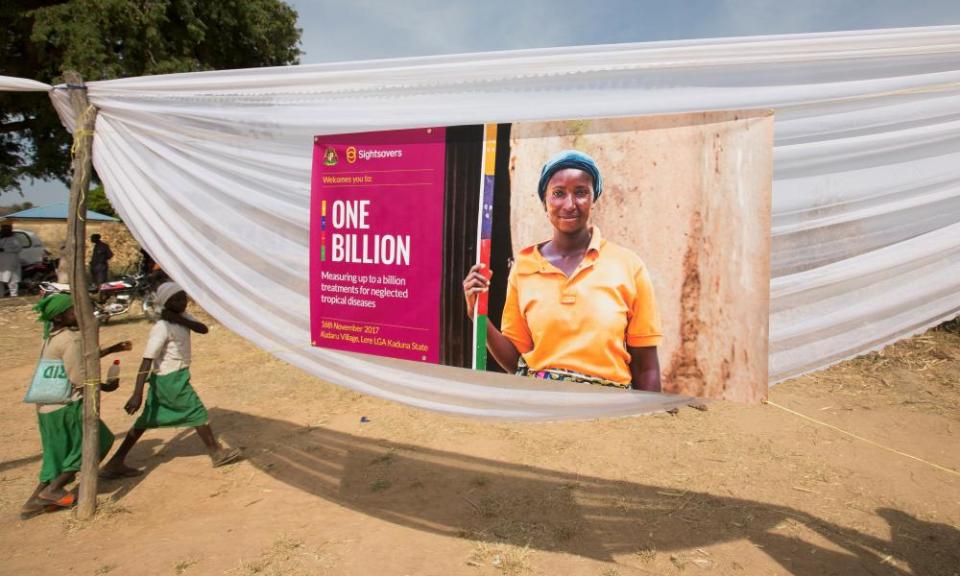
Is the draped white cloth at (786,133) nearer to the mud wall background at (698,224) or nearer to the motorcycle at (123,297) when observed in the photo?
the mud wall background at (698,224)

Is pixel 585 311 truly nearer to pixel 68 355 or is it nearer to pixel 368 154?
pixel 368 154

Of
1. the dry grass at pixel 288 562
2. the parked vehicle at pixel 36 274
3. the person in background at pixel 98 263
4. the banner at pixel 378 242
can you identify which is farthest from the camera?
the parked vehicle at pixel 36 274

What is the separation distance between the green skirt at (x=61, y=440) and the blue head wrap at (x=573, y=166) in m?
3.33

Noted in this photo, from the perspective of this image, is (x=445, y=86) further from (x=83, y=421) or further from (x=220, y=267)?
(x=83, y=421)

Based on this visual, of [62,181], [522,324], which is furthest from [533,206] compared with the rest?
[62,181]

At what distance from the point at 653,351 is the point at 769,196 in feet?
2.06

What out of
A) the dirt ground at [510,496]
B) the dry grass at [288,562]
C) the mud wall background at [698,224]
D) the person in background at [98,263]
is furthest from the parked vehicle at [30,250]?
the mud wall background at [698,224]

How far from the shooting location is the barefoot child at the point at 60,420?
3430 mm

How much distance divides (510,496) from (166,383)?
2594mm

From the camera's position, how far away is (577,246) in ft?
6.31

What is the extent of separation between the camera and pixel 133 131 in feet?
9.76

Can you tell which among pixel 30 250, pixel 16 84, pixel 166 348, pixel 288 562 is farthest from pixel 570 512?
pixel 30 250

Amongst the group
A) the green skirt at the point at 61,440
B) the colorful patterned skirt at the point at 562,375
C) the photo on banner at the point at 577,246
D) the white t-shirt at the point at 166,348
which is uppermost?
the photo on banner at the point at 577,246

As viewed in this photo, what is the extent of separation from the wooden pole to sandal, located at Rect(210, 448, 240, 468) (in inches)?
32.9
